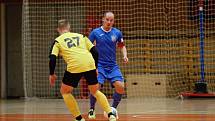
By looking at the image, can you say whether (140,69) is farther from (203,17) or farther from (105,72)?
(105,72)

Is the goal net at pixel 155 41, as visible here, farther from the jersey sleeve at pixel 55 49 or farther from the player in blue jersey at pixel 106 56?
the jersey sleeve at pixel 55 49

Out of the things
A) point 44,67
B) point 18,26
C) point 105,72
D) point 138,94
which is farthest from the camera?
point 18,26

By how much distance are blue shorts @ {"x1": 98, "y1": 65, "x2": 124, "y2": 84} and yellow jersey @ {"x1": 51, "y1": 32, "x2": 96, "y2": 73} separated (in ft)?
4.68

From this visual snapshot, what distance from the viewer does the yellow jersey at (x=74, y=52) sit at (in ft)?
30.2

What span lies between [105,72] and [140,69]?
9079 mm

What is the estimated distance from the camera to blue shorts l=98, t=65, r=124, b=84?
10719 mm

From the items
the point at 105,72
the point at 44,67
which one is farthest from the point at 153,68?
the point at 105,72

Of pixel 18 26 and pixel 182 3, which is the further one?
pixel 18 26

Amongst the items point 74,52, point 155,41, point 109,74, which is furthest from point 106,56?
point 155,41

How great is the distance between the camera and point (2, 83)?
867 inches

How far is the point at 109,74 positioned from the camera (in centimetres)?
1079

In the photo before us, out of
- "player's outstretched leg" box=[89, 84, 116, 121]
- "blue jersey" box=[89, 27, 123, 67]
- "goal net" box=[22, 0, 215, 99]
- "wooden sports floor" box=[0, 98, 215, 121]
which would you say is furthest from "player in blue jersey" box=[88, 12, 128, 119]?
"goal net" box=[22, 0, 215, 99]

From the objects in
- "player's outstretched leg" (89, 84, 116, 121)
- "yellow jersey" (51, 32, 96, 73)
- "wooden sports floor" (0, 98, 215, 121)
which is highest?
"yellow jersey" (51, 32, 96, 73)

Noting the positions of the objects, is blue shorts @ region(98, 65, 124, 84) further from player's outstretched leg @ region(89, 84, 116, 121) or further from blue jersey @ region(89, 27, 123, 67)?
player's outstretched leg @ region(89, 84, 116, 121)
